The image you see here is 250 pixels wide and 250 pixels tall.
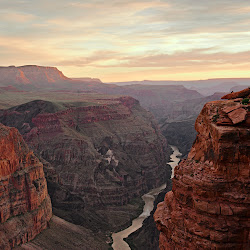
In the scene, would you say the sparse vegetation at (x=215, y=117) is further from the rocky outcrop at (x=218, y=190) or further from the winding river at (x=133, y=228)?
the winding river at (x=133, y=228)

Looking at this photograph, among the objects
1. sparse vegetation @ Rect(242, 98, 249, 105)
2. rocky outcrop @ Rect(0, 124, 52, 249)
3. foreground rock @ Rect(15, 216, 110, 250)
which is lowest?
foreground rock @ Rect(15, 216, 110, 250)

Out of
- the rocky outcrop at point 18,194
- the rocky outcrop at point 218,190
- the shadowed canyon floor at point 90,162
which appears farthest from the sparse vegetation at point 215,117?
the shadowed canyon floor at point 90,162

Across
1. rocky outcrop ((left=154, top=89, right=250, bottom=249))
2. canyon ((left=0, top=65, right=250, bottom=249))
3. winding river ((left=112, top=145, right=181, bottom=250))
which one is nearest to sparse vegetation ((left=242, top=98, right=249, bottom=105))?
canyon ((left=0, top=65, right=250, bottom=249))

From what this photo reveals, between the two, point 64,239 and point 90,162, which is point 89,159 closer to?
point 90,162

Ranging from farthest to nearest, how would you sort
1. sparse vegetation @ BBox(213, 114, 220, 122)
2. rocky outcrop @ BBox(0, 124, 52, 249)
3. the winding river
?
the winding river, rocky outcrop @ BBox(0, 124, 52, 249), sparse vegetation @ BBox(213, 114, 220, 122)

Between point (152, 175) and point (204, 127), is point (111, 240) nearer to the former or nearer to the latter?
point (152, 175)

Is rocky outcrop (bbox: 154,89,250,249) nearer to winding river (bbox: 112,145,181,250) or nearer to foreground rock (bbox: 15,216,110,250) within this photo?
foreground rock (bbox: 15,216,110,250)
